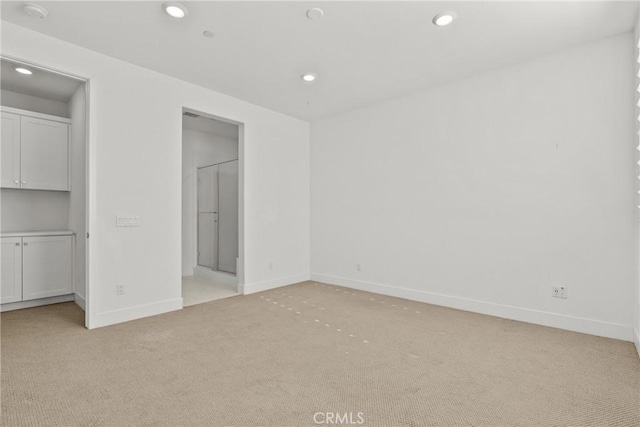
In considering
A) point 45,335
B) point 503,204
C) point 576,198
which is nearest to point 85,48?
point 45,335

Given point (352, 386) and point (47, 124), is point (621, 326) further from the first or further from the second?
point (47, 124)

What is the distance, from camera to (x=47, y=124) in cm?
383

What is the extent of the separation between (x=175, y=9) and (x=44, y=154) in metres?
2.81

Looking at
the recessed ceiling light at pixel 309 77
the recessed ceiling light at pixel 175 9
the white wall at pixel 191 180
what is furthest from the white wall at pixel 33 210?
the recessed ceiling light at pixel 309 77

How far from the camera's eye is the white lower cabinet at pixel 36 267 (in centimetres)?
345

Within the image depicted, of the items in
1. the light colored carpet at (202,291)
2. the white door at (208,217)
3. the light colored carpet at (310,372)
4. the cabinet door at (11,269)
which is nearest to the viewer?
the light colored carpet at (310,372)

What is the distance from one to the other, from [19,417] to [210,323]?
152 centimetres

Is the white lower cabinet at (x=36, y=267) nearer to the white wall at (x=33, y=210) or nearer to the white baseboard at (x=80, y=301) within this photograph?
the white baseboard at (x=80, y=301)

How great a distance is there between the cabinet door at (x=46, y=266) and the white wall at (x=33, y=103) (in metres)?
1.68

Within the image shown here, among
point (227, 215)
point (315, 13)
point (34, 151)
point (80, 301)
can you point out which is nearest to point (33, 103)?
point (34, 151)

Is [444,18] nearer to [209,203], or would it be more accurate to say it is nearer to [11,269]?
[209,203]

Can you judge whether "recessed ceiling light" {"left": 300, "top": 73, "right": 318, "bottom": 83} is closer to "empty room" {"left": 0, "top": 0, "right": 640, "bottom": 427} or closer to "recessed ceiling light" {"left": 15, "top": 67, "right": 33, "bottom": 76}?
"empty room" {"left": 0, "top": 0, "right": 640, "bottom": 427}

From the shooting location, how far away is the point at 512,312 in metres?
3.20

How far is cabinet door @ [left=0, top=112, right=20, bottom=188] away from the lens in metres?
3.55
